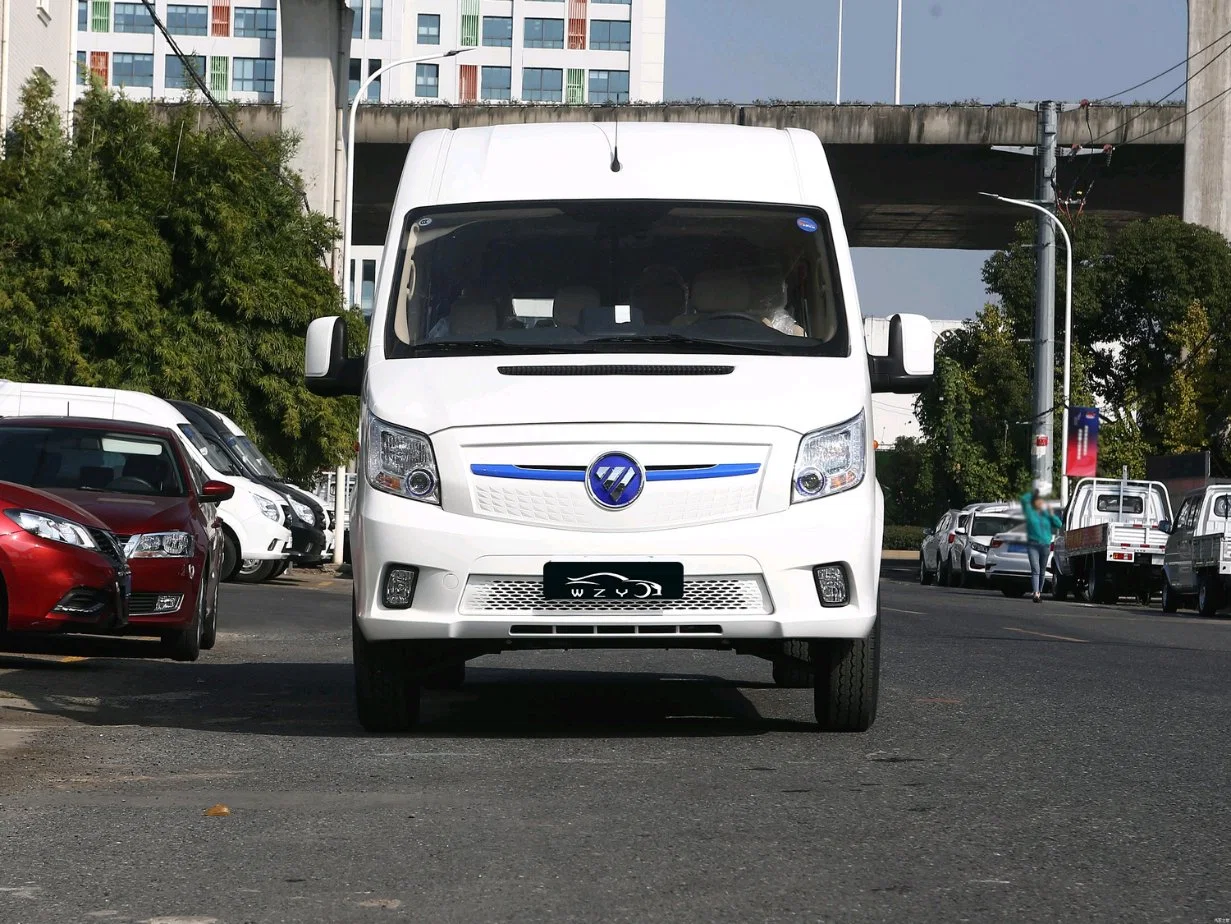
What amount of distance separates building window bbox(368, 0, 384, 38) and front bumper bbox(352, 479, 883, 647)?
103405mm

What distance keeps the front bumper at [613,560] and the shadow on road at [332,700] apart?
35.1 inches

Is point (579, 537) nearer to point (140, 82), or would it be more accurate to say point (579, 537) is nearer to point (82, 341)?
point (82, 341)

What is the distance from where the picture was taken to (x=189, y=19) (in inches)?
4141

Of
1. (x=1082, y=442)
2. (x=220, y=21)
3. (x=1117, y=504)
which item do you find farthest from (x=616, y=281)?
(x=220, y=21)

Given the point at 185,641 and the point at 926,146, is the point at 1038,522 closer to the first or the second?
the point at 185,641

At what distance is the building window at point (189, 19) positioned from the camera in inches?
4126

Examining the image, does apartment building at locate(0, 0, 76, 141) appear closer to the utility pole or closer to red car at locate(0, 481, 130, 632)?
red car at locate(0, 481, 130, 632)

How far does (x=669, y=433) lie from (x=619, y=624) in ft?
2.54

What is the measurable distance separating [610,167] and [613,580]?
2172 mm

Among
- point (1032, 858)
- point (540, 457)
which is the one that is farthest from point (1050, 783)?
point (540, 457)

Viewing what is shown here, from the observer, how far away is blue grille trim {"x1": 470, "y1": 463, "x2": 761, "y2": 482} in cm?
836

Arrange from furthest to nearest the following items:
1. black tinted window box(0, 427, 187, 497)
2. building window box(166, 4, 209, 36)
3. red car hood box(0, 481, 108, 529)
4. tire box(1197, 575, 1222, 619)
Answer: building window box(166, 4, 209, 36)
tire box(1197, 575, 1222, 619)
black tinted window box(0, 427, 187, 497)
red car hood box(0, 481, 108, 529)

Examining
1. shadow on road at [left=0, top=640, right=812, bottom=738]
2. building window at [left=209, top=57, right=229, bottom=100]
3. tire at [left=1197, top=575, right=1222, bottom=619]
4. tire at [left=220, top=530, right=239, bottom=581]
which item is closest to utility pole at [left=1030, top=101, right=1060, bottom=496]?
shadow on road at [left=0, top=640, right=812, bottom=738]

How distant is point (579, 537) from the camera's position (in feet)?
27.3
